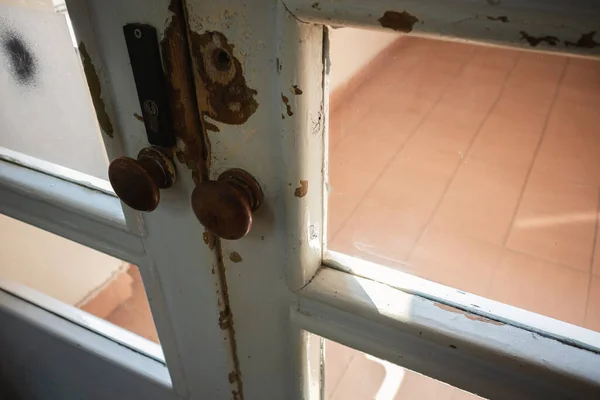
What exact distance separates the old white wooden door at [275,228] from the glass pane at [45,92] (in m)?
0.05

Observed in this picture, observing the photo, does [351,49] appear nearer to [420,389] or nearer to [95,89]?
[95,89]

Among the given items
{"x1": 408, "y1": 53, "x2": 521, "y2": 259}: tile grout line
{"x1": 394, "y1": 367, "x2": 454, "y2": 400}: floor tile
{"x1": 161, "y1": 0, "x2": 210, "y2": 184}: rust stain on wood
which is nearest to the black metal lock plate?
{"x1": 161, "y1": 0, "x2": 210, "y2": 184}: rust stain on wood

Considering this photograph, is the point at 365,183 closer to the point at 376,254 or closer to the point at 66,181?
the point at 376,254

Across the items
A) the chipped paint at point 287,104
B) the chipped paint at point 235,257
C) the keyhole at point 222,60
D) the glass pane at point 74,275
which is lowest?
the glass pane at point 74,275

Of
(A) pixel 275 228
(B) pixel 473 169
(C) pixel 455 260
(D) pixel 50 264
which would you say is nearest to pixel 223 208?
(A) pixel 275 228

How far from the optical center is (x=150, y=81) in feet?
1.09

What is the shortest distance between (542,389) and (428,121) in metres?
0.52

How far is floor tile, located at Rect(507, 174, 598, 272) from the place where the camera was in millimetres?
681

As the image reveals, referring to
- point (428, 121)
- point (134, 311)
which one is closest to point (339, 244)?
point (428, 121)

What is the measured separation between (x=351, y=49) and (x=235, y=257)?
195mm

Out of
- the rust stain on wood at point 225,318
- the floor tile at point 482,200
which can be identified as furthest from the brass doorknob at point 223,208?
the floor tile at point 482,200

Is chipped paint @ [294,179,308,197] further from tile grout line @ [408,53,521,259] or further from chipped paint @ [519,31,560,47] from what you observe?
tile grout line @ [408,53,521,259]

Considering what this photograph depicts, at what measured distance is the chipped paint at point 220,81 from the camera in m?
0.31

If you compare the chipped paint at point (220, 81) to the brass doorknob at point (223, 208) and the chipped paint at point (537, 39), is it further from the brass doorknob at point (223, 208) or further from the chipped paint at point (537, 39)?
the chipped paint at point (537, 39)
